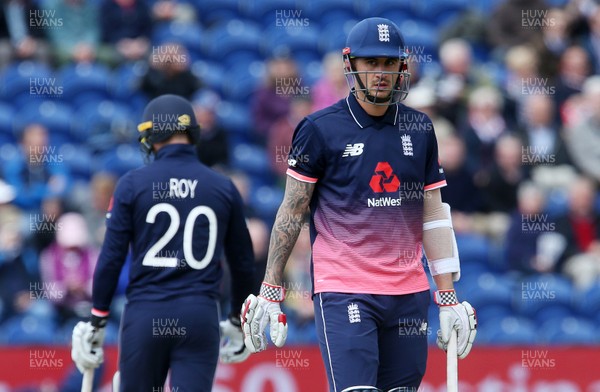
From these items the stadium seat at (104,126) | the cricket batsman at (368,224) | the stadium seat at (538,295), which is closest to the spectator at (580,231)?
the stadium seat at (538,295)

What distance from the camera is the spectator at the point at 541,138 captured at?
41.7 feet

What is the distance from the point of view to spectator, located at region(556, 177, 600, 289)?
11766 mm

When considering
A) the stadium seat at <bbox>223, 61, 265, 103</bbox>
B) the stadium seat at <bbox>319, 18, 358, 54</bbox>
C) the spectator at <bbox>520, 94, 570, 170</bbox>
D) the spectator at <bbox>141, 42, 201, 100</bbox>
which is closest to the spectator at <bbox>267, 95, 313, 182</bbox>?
the stadium seat at <bbox>223, 61, 265, 103</bbox>

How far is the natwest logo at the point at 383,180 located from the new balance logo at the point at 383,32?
680 millimetres

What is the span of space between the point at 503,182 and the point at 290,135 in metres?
2.36

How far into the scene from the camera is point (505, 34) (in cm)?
1448

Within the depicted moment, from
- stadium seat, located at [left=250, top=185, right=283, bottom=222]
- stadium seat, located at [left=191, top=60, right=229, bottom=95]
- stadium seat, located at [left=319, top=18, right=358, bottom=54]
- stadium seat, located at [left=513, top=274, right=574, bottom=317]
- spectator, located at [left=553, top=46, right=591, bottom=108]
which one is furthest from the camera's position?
stadium seat, located at [left=319, top=18, right=358, bottom=54]

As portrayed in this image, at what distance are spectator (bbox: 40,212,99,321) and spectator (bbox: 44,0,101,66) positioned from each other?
11.2ft

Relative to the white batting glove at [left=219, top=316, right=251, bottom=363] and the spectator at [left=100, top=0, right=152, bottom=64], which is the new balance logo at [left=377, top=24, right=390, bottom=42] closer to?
the white batting glove at [left=219, top=316, right=251, bottom=363]

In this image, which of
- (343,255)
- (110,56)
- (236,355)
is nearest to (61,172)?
(110,56)

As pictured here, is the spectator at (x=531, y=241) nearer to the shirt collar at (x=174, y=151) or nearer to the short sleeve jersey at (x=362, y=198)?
the shirt collar at (x=174, y=151)

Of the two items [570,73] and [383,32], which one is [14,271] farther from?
[570,73]

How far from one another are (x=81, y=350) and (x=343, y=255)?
2.28 m

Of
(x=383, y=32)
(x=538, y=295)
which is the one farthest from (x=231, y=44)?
(x=383, y=32)
